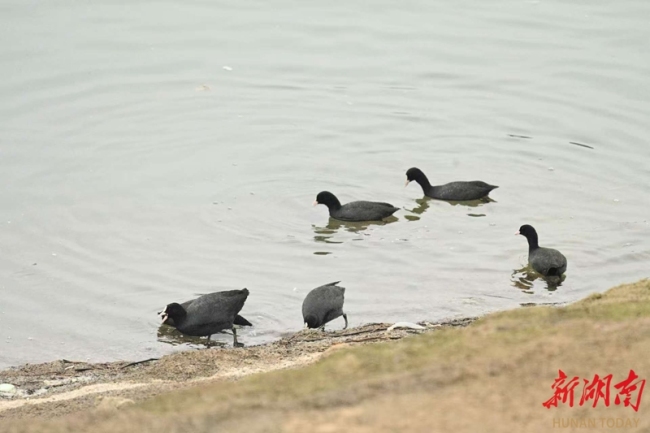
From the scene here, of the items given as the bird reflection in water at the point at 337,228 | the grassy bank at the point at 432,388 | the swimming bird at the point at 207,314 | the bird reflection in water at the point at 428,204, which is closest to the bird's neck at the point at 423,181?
the bird reflection in water at the point at 428,204

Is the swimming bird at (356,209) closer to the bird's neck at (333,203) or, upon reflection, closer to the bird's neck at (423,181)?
the bird's neck at (333,203)

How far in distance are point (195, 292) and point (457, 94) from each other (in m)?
9.53

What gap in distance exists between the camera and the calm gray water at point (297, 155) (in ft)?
44.9

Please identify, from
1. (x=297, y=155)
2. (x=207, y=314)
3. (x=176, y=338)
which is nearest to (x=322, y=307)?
(x=207, y=314)

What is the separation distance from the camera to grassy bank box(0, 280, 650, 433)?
5309mm

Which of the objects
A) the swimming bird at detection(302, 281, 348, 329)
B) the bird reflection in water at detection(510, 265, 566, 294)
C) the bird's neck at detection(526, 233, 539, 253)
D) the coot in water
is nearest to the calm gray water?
the bird reflection in water at detection(510, 265, 566, 294)

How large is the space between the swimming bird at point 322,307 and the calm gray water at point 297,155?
463 millimetres

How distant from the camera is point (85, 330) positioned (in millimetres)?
12469

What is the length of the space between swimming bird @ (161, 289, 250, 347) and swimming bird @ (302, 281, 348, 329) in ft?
2.66

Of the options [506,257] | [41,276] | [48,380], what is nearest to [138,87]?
[41,276]

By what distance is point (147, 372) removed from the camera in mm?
9789

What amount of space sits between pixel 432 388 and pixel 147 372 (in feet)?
15.5

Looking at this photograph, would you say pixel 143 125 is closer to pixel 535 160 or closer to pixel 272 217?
pixel 272 217

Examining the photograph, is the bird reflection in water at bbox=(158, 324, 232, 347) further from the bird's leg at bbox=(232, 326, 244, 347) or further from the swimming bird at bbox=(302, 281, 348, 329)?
the swimming bird at bbox=(302, 281, 348, 329)
